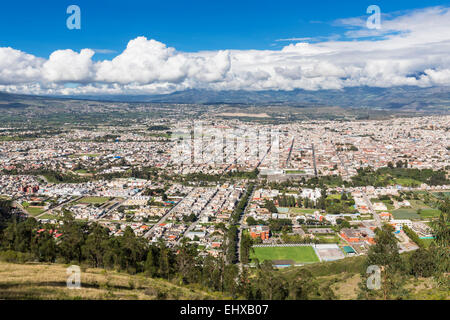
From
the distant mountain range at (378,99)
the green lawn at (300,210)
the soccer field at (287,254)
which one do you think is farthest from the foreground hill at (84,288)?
the distant mountain range at (378,99)

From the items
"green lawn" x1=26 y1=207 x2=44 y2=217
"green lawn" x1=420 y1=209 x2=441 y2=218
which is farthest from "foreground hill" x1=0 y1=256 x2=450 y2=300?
"green lawn" x1=26 y1=207 x2=44 y2=217

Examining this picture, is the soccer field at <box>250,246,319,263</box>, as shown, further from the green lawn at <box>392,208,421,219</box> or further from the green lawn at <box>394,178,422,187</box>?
the green lawn at <box>394,178,422,187</box>

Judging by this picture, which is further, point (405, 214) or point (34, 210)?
point (34, 210)

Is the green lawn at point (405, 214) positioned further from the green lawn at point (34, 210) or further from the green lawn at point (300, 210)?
the green lawn at point (34, 210)

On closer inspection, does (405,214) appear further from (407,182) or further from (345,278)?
(345,278)

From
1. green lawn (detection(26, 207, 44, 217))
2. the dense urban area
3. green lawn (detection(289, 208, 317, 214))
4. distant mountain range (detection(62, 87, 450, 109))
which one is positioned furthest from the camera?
distant mountain range (detection(62, 87, 450, 109))

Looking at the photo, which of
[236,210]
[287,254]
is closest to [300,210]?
[236,210]
